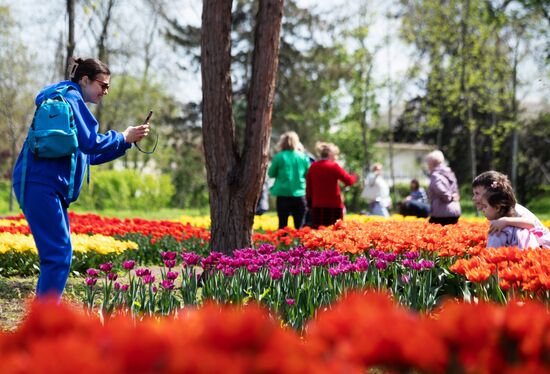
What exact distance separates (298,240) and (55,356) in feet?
24.7

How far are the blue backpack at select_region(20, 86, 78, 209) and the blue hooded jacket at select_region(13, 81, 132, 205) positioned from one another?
0.20 feet

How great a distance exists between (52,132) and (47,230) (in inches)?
24.6

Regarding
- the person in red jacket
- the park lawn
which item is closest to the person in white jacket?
the person in red jacket

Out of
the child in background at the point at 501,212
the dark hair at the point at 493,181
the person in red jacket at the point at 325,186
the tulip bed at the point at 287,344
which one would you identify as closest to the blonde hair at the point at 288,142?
the person in red jacket at the point at 325,186

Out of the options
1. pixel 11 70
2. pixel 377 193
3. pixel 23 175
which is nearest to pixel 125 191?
pixel 11 70

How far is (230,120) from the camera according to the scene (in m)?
6.92

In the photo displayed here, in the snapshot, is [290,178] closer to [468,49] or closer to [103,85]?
[103,85]

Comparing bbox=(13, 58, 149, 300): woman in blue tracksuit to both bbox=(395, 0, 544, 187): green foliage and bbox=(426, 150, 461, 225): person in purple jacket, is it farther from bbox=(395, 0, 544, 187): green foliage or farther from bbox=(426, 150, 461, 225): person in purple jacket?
bbox=(395, 0, 544, 187): green foliage

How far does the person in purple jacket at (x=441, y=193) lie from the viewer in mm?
9453

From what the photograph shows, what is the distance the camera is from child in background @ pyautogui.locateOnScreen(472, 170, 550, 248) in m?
5.20

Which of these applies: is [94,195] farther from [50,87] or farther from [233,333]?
[233,333]

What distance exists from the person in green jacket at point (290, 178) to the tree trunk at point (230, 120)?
3.00 metres

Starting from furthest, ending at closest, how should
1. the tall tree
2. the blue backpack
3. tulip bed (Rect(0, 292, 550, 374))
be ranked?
the tall tree, the blue backpack, tulip bed (Rect(0, 292, 550, 374))

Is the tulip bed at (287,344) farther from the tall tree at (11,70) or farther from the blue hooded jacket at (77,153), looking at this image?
the tall tree at (11,70)
